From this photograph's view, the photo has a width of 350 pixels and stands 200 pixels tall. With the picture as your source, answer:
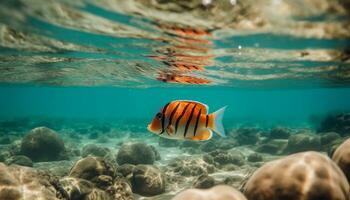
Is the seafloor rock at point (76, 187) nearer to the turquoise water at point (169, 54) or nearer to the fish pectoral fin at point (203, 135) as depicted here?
the turquoise water at point (169, 54)

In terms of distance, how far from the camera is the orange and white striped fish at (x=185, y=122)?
388 centimetres

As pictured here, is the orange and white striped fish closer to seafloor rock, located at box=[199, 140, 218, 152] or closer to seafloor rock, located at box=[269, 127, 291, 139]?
seafloor rock, located at box=[199, 140, 218, 152]

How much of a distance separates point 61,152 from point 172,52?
966cm

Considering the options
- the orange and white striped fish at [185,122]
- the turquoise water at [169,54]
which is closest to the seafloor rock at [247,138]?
the turquoise water at [169,54]

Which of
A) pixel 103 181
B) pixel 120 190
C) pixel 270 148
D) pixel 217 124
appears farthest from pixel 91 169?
pixel 270 148

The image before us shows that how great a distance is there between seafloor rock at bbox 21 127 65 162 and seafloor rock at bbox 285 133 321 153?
14.7 metres

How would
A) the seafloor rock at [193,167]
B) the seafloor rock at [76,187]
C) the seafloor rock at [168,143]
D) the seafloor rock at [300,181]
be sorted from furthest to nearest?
the seafloor rock at [168,143] < the seafloor rock at [193,167] < the seafloor rock at [76,187] < the seafloor rock at [300,181]

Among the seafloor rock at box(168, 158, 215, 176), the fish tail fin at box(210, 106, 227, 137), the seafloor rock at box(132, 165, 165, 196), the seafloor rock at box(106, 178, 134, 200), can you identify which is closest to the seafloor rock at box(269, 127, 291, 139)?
the seafloor rock at box(168, 158, 215, 176)

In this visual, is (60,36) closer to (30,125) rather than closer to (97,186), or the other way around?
(97,186)

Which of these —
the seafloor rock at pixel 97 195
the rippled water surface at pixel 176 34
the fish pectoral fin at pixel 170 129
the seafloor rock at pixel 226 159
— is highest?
the rippled water surface at pixel 176 34

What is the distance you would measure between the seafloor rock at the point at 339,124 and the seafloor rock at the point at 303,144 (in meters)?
3.84

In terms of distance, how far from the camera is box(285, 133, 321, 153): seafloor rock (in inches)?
696

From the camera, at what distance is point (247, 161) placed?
632 inches

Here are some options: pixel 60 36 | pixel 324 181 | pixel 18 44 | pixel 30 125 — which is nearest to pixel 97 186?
pixel 324 181
